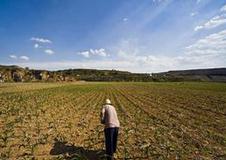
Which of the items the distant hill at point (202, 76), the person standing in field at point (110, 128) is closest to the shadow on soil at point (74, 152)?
the person standing in field at point (110, 128)

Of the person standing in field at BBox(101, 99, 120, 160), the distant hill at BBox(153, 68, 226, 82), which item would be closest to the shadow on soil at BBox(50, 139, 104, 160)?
the person standing in field at BBox(101, 99, 120, 160)

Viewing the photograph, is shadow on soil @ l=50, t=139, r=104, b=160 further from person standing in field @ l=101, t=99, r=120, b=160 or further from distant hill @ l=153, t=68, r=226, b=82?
distant hill @ l=153, t=68, r=226, b=82

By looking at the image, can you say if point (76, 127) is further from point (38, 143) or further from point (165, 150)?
point (165, 150)

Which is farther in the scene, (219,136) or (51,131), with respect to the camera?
(51,131)

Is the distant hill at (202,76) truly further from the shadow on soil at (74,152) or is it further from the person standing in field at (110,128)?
the person standing in field at (110,128)

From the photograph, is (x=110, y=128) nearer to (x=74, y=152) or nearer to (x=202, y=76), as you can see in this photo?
(x=74, y=152)

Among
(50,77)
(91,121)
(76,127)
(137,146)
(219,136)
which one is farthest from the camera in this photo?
(50,77)

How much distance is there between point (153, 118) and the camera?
1652cm

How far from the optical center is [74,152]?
9312 millimetres

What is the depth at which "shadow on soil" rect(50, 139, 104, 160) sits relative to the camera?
872cm

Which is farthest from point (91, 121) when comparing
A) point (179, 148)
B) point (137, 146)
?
point (179, 148)

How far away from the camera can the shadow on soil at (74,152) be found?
8.72 m

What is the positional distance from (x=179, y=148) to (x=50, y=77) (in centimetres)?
13546

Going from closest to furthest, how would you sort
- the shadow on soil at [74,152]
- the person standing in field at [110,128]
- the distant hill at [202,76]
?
1. the person standing in field at [110,128]
2. the shadow on soil at [74,152]
3. the distant hill at [202,76]
